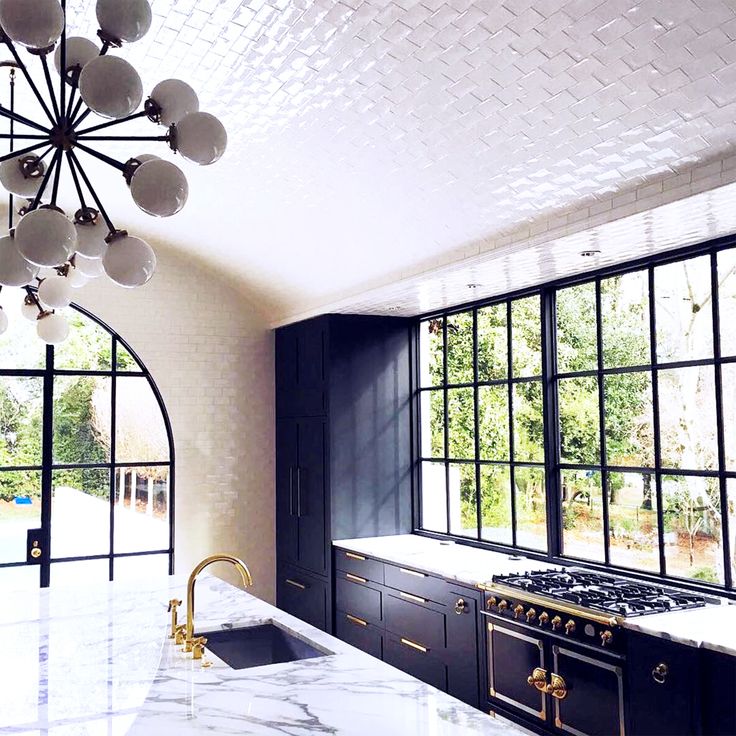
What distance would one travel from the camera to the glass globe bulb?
3043 mm

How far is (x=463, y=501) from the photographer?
559cm

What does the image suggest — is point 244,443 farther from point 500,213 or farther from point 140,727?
point 140,727

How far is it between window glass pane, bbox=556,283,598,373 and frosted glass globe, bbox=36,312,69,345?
9.12 feet

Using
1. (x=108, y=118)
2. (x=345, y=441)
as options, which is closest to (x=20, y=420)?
(x=345, y=441)

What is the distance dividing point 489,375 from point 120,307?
290cm

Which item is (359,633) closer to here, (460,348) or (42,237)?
(460,348)

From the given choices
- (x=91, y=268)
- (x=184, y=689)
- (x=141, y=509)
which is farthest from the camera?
(x=141, y=509)

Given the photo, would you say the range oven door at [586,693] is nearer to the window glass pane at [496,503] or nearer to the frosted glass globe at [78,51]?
the window glass pane at [496,503]

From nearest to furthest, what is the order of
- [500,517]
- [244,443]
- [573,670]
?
[573,670]
[500,517]
[244,443]

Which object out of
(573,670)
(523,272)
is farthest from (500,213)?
(573,670)

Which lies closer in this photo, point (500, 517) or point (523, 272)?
point (523, 272)

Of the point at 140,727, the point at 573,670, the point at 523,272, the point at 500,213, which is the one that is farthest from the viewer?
the point at 523,272

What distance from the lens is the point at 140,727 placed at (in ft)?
6.44

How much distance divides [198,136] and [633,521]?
3138 mm
